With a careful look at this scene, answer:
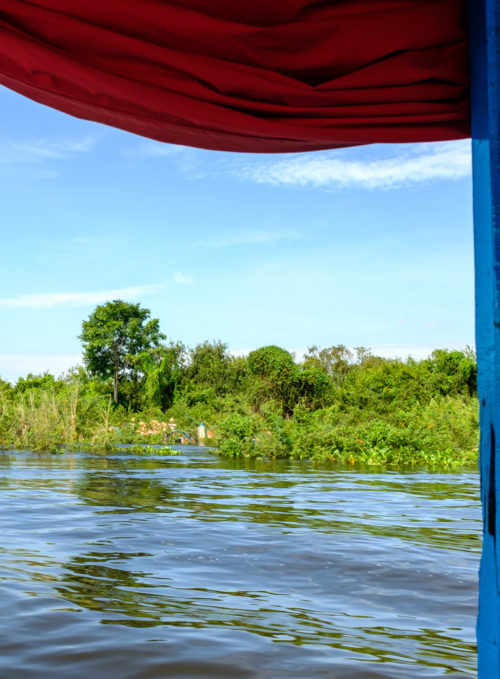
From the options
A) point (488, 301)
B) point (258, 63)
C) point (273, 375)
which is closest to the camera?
point (488, 301)

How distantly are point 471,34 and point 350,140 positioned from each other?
0.54m

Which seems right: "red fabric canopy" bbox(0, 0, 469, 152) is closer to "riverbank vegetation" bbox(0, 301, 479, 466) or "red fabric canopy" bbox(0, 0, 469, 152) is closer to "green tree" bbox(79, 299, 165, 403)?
"riverbank vegetation" bbox(0, 301, 479, 466)

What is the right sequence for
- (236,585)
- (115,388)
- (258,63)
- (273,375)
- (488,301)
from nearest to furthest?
(488,301)
(258,63)
(236,585)
(273,375)
(115,388)

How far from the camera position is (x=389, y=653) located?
3020 millimetres

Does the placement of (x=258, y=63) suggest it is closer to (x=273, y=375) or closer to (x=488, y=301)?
(x=488, y=301)

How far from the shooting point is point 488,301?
80.9 inches

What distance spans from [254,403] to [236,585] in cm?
1999

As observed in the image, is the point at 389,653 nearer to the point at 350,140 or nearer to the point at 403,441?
the point at 350,140

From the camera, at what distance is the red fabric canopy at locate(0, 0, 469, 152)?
7.57ft

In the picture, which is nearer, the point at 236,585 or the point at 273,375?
the point at 236,585

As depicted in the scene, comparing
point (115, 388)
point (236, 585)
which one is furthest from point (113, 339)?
point (236, 585)

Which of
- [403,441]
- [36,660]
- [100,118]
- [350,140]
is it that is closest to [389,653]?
[36,660]

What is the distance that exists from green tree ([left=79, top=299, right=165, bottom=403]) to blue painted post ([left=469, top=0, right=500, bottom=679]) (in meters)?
38.4

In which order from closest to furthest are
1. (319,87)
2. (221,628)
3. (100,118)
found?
1. (319,87)
2. (100,118)
3. (221,628)
